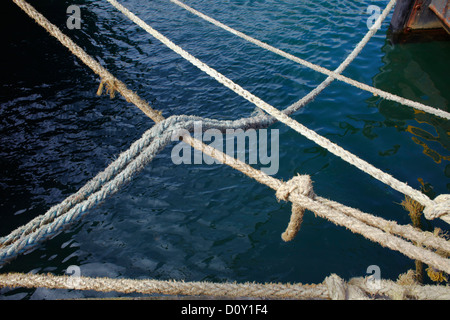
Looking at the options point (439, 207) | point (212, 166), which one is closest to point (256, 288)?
point (439, 207)

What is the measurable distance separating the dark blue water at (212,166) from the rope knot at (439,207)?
3.57ft

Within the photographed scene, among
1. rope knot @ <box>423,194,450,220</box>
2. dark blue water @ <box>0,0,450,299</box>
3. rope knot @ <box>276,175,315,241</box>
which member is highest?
rope knot @ <box>423,194,450,220</box>

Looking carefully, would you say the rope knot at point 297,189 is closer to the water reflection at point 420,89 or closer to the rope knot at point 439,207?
the rope knot at point 439,207

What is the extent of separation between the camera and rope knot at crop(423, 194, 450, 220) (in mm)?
1538

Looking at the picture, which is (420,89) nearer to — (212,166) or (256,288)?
(212,166)

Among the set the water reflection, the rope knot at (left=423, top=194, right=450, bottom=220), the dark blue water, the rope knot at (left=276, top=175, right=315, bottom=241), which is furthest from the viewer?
the water reflection

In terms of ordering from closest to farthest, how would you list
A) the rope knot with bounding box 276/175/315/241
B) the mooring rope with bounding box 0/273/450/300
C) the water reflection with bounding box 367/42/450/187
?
the mooring rope with bounding box 0/273/450/300
the rope knot with bounding box 276/175/315/241
the water reflection with bounding box 367/42/450/187

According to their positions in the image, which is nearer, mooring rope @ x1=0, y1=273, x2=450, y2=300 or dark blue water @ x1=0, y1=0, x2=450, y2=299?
mooring rope @ x1=0, y1=273, x2=450, y2=300

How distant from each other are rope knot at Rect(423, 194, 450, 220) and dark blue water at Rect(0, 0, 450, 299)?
1.09 m

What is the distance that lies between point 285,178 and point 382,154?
1.28m

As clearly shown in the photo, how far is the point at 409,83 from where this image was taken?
4.43 m

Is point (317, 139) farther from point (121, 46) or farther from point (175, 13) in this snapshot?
point (175, 13)

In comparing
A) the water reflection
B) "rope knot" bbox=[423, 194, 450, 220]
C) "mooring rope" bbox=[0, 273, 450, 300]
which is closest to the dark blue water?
the water reflection

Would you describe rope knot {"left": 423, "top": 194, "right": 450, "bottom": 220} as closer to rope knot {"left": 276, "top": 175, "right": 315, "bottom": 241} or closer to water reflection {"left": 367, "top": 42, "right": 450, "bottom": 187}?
rope knot {"left": 276, "top": 175, "right": 315, "bottom": 241}
